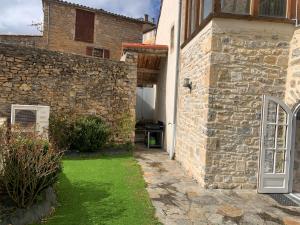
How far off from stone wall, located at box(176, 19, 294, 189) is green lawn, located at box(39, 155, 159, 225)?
65.7 inches

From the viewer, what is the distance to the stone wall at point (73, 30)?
1730cm

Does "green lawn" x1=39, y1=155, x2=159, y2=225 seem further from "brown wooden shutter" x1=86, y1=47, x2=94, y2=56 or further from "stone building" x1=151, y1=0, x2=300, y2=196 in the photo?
"brown wooden shutter" x1=86, y1=47, x2=94, y2=56

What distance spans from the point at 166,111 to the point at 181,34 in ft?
9.76

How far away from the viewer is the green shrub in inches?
390

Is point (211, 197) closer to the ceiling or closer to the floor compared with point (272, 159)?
closer to the floor

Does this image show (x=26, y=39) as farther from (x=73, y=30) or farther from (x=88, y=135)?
(x=88, y=135)

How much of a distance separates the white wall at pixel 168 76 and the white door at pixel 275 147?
160 inches

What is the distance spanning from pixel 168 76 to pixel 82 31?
8685 millimetres

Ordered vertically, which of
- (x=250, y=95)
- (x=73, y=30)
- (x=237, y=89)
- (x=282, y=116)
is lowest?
(x=282, y=116)

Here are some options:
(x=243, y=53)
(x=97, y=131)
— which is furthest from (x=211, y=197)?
(x=97, y=131)

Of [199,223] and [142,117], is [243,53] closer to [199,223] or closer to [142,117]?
[199,223]

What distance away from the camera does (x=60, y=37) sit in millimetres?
17703

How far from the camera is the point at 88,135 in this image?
990 cm

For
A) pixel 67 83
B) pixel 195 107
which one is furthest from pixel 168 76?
pixel 195 107
